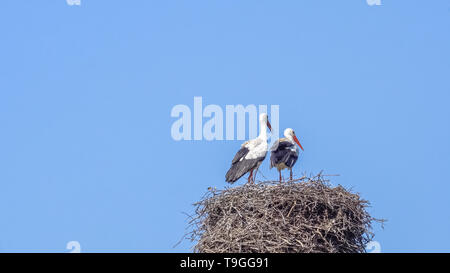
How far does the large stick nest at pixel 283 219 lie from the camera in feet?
34.3

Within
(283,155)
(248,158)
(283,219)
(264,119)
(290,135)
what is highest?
(264,119)

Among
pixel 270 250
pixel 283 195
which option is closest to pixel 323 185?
pixel 283 195

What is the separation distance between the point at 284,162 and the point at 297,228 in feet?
7.91

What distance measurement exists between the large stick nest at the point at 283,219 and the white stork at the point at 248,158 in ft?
4.19

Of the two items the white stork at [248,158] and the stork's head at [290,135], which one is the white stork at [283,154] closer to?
the white stork at [248,158]

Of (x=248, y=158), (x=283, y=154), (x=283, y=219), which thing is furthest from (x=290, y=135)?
(x=283, y=219)

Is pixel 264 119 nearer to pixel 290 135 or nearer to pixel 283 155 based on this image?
pixel 290 135

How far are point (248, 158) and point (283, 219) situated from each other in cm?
219

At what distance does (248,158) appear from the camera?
12609 mm

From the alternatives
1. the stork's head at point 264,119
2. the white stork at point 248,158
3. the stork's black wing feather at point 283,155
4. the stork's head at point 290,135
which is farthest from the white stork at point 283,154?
the stork's head at point 264,119

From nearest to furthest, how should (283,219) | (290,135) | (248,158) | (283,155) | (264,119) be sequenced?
1. (283,219)
2. (248,158)
3. (283,155)
4. (290,135)
5. (264,119)

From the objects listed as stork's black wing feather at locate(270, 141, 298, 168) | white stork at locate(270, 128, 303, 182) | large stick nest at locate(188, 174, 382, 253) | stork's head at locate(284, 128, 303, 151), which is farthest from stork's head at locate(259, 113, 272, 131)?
large stick nest at locate(188, 174, 382, 253)

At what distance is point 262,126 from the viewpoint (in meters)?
13.6

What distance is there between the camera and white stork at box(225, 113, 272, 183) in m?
12.5
